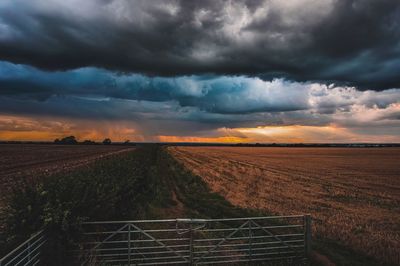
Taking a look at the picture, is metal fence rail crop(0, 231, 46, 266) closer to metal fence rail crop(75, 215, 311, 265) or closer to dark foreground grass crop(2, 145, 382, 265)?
dark foreground grass crop(2, 145, 382, 265)

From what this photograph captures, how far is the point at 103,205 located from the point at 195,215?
Answer: 7748 millimetres

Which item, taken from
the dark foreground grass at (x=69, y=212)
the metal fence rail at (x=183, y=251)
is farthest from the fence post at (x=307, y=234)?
the dark foreground grass at (x=69, y=212)

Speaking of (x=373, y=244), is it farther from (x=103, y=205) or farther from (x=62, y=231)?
(x=62, y=231)

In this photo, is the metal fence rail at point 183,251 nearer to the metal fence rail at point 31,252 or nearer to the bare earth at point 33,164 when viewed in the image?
the metal fence rail at point 31,252

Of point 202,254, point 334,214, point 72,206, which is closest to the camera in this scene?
point 72,206

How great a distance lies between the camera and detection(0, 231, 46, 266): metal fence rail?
33.0ft

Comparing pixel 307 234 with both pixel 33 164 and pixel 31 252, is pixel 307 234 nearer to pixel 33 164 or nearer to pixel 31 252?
pixel 31 252

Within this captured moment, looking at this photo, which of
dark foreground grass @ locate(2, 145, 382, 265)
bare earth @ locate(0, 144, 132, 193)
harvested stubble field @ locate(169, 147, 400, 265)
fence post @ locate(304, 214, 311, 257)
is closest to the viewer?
dark foreground grass @ locate(2, 145, 382, 265)

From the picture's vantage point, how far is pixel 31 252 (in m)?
10.1

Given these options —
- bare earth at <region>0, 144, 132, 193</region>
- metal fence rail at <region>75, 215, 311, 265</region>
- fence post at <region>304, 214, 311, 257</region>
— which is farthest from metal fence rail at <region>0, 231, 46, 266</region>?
fence post at <region>304, 214, 311, 257</region>

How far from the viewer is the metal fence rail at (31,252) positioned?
10062 mm

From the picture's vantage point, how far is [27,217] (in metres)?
11.6

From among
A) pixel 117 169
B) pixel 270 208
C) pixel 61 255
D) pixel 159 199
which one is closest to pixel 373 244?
pixel 270 208

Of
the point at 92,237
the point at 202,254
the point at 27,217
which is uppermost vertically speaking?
the point at 27,217
